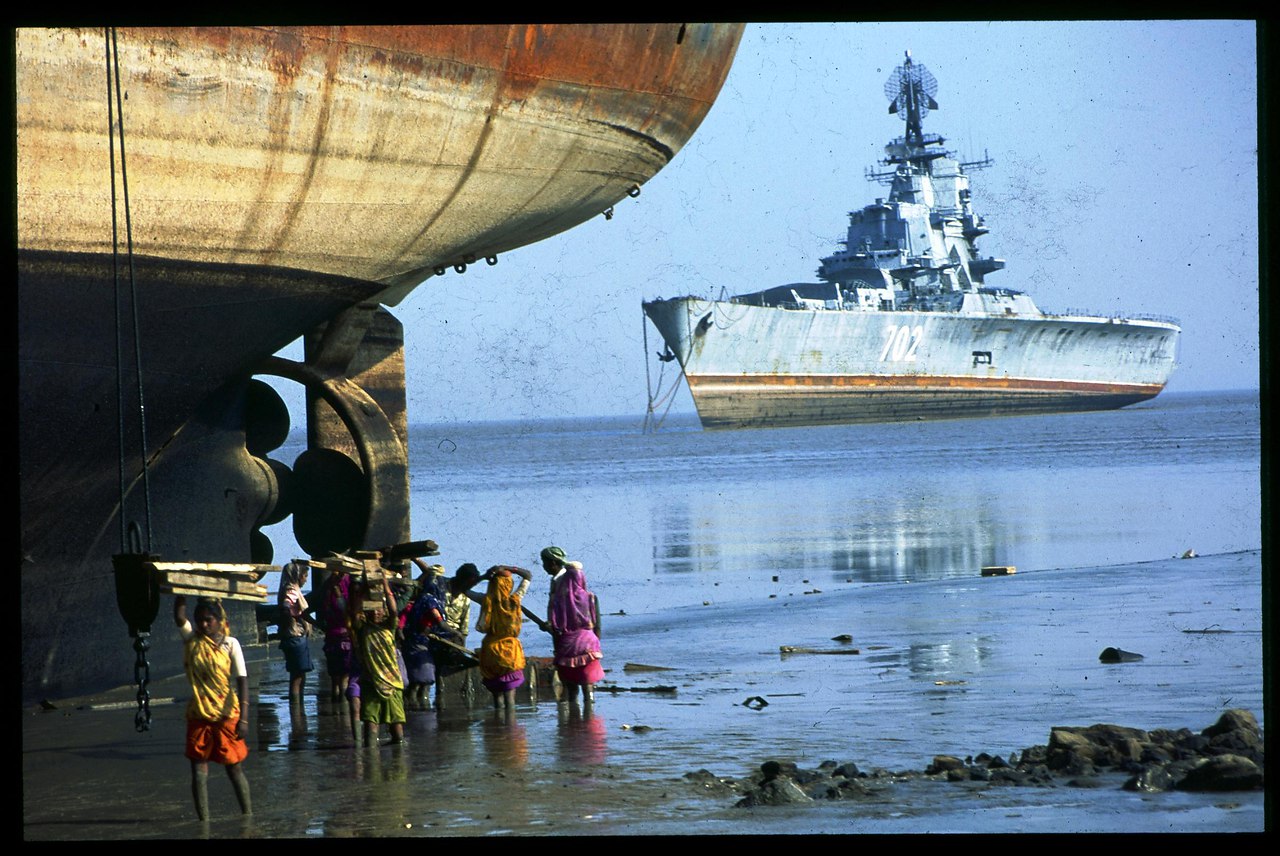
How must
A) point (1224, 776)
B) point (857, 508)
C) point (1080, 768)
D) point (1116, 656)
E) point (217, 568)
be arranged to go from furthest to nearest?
point (857, 508) < point (1116, 656) < point (1080, 768) < point (1224, 776) < point (217, 568)

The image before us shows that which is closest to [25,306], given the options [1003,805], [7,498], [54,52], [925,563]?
[54,52]

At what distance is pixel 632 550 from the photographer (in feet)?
101

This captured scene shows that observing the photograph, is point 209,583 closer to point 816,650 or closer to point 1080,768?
point 1080,768

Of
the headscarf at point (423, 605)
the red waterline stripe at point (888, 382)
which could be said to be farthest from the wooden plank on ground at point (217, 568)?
the red waterline stripe at point (888, 382)

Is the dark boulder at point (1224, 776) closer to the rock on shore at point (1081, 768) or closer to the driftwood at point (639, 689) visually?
the rock on shore at point (1081, 768)

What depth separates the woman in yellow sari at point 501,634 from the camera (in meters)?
10.0

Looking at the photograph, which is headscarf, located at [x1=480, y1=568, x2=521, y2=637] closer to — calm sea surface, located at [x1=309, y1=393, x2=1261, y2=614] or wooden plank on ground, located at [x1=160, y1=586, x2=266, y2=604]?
wooden plank on ground, located at [x1=160, y1=586, x2=266, y2=604]

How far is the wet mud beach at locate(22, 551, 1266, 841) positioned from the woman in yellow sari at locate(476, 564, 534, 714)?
0.28m

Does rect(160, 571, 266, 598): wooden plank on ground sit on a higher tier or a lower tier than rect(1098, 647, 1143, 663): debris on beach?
higher

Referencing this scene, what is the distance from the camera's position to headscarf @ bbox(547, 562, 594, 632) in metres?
10.1

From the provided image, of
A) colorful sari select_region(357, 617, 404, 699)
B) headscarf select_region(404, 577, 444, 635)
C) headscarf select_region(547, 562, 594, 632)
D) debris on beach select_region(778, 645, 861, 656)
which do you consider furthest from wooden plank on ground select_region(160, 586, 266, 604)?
debris on beach select_region(778, 645, 861, 656)

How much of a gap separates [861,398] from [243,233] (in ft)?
232

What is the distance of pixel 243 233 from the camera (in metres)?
Answer: 10.6

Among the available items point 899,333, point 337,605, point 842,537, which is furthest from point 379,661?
point 899,333
